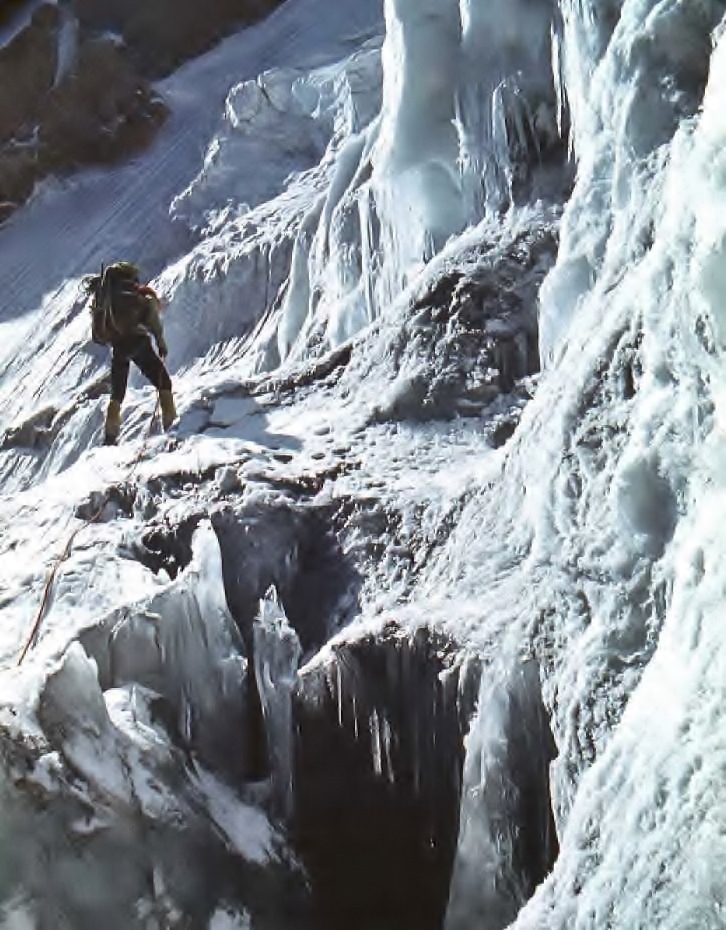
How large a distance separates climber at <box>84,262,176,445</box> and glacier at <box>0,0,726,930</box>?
22cm

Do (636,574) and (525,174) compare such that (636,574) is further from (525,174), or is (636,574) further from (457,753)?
(525,174)

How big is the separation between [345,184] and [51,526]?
2638 mm

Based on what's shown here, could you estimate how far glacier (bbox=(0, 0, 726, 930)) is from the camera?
11.3ft

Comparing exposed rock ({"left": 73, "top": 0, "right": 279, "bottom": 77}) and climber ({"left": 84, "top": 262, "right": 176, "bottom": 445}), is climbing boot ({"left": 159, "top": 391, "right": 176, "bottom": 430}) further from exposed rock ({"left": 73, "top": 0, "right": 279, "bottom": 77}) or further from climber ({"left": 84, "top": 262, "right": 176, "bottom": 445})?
→ exposed rock ({"left": 73, "top": 0, "right": 279, "bottom": 77})

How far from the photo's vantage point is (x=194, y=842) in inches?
161

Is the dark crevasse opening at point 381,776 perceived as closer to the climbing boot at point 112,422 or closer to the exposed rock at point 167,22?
the climbing boot at point 112,422

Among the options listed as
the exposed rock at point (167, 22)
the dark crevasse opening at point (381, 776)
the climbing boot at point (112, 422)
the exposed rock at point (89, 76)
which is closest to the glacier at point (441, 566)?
the dark crevasse opening at point (381, 776)

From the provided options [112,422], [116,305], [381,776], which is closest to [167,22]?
[116,305]

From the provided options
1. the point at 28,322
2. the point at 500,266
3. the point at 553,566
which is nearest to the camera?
the point at 553,566

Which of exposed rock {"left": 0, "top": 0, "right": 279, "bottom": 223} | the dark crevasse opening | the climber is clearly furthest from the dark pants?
exposed rock {"left": 0, "top": 0, "right": 279, "bottom": 223}

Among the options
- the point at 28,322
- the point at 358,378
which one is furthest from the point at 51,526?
the point at 28,322

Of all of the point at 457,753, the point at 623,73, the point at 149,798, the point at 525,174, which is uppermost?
the point at 623,73

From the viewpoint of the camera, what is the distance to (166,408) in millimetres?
6332

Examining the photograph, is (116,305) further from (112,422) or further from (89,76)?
(89,76)
